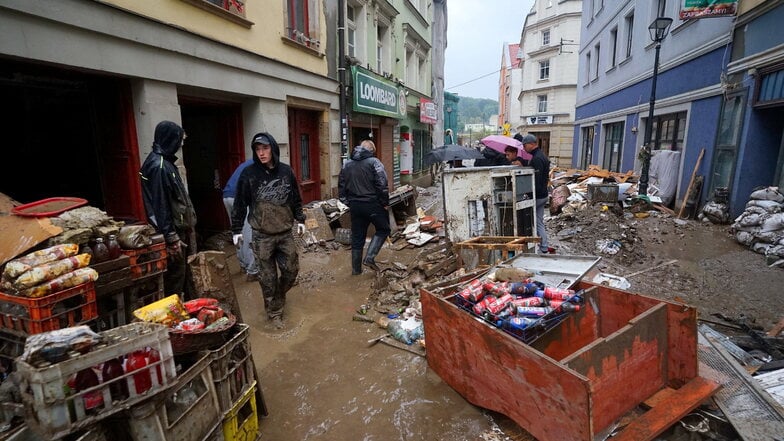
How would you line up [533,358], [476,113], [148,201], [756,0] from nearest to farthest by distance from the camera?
[533,358] < [148,201] < [756,0] < [476,113]

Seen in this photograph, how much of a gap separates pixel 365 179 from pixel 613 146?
13.8m

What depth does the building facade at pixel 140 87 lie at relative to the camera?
3.70 m

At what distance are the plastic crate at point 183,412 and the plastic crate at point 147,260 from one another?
3.34ft

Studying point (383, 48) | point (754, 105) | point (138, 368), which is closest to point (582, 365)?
point (138, 368)

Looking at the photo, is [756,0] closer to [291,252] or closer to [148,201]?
[291,252]

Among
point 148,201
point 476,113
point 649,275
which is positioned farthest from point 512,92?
point 476,113

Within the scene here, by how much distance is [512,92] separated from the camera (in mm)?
40688

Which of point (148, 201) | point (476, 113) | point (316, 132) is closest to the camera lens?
point (148, 201)

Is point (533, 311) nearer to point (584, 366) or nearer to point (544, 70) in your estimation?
point (584, 366)

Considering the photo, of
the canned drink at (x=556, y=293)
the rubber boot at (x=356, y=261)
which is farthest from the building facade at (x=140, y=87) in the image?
the canned drink at (x=556, y=293)

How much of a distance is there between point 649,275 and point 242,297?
5608 mm

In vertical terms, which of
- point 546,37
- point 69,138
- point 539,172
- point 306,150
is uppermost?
point 546,37

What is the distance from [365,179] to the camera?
17.4 feet

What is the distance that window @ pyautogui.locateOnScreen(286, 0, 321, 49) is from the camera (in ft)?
23.8
